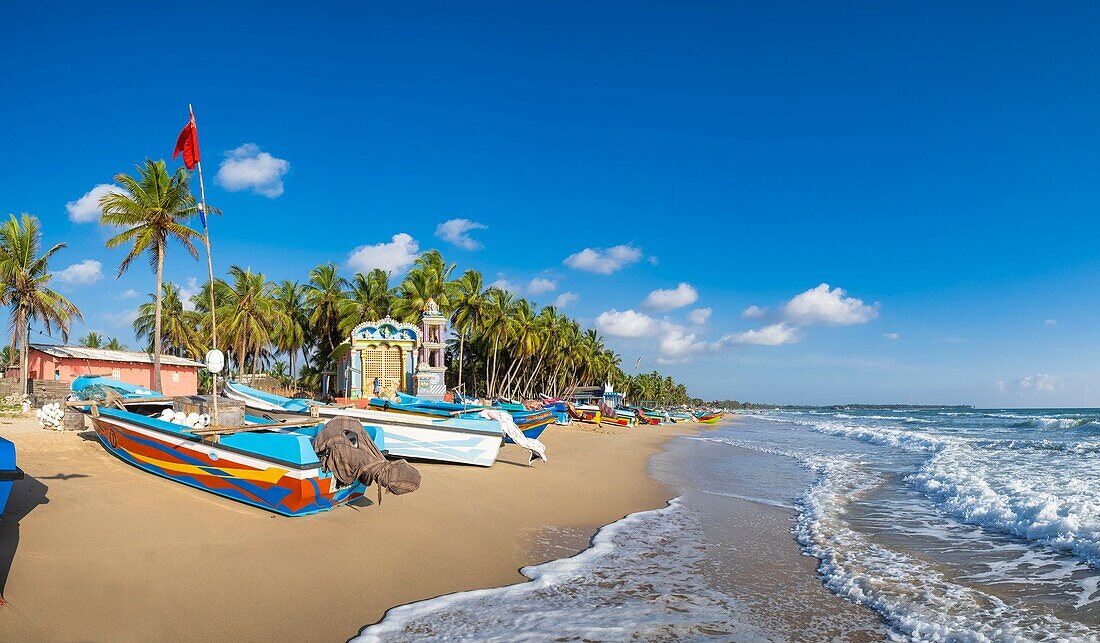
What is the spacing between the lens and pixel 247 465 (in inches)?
298

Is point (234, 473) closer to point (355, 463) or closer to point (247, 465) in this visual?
point (247, 465)

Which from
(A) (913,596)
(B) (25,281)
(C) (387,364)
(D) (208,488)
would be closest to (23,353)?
(B) (25,281)

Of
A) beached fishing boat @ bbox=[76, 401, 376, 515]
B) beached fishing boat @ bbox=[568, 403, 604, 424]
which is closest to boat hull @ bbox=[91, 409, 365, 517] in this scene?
beached fishing boat @ bbox=[76, 401, 376, 515]

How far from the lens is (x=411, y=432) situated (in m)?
12.9

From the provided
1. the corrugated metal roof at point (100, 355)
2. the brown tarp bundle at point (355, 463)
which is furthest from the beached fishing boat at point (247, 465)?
the corrugated metal roof at point (100, 355)

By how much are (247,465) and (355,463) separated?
1.32 m

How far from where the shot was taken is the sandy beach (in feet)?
15.9

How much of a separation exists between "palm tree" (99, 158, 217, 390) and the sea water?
2045 centimetres

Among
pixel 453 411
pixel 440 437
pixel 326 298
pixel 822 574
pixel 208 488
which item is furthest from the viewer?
pixel 326 298

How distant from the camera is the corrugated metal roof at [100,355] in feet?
84.9

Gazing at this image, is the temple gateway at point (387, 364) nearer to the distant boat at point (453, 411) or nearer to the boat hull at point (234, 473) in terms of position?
the distant boat at point (453, 411)

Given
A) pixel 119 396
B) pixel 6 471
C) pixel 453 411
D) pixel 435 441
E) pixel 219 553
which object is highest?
pixel 119 396

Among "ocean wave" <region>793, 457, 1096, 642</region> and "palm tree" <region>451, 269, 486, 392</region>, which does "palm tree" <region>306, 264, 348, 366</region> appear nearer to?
"palm tree" <region>451, 269, 486, 392</region>

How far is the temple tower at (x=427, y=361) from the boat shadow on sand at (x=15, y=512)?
21.0 meters
